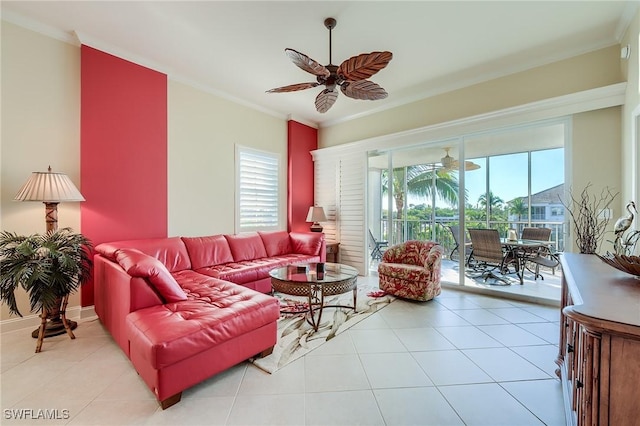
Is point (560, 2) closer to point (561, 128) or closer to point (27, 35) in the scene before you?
point (561, 128)

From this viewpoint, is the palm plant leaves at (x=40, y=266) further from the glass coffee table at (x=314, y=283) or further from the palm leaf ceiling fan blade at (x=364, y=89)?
the palm leaf ceiling fan blade at (x=364, y=89)

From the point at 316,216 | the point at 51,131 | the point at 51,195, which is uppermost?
the point at 51,131

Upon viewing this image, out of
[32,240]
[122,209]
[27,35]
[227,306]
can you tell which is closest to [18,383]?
[32,240]

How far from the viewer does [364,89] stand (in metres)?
2.72

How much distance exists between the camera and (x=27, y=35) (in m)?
2.71

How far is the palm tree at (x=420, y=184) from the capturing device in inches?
175

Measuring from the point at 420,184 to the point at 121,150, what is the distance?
447 centimetres

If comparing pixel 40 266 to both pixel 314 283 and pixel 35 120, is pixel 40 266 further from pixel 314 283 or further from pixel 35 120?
pixel 314 283

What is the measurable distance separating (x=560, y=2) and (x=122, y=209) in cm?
492

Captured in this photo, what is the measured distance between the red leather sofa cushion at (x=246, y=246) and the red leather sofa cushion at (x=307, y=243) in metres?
0.59

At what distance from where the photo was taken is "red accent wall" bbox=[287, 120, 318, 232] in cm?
532

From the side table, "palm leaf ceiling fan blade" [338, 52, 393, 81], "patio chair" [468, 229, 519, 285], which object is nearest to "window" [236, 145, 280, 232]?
the side table

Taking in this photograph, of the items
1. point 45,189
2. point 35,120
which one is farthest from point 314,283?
point 35,120

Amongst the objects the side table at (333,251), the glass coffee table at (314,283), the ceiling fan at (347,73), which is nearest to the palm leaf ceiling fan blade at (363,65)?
the ceiling fan at (347,73)
